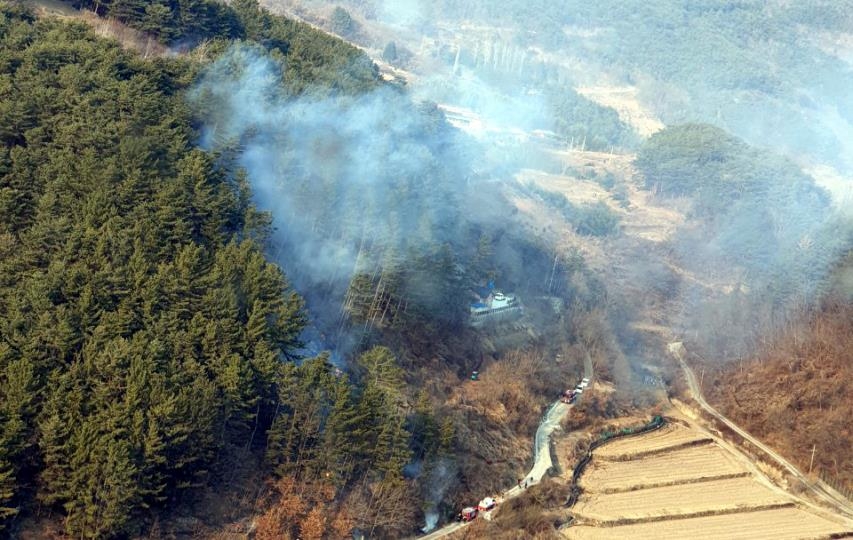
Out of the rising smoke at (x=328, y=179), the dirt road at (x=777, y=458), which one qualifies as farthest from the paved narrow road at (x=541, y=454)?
the rising smoke at (x=328, y=179)

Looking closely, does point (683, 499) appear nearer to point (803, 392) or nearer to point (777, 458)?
point (777, 458)

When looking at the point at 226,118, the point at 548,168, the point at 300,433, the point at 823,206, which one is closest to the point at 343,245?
the point at 226,118

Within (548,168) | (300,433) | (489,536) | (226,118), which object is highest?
(226,118)

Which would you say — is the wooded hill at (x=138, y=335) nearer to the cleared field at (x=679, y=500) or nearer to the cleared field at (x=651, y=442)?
the cleared field at (x=679, y=500)

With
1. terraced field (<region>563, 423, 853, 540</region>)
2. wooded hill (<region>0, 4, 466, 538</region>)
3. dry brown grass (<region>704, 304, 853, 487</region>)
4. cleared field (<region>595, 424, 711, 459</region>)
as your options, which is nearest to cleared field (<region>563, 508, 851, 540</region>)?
terraced field (<region>563, 423, 853, 540</region>)

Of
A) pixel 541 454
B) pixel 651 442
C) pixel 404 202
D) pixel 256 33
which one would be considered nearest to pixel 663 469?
pixel 651 442

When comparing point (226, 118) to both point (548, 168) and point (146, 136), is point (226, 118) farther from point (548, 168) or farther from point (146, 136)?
point (548, 168)
